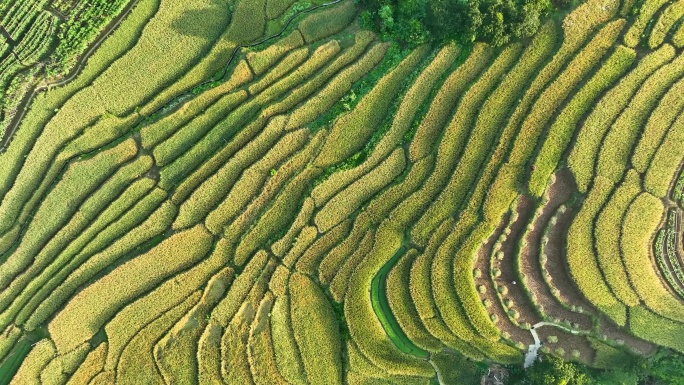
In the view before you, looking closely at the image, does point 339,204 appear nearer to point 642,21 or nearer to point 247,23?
point 247,23

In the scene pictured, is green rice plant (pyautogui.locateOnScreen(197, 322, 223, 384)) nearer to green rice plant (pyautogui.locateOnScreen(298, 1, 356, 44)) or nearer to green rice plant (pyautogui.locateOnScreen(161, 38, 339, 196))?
green rice plant (pyautogui.locateOnScreen(161, 38, 339, 196))

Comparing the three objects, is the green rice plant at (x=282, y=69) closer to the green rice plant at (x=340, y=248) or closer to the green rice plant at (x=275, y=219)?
the green rice plant at (x=275, y=219)

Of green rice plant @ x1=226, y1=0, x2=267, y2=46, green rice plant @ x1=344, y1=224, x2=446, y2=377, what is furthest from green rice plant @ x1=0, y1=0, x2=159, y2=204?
green rice plant @ x1=344, y1=224, x2=446, y2=377

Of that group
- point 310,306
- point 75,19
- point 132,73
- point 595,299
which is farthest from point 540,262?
point 75,19

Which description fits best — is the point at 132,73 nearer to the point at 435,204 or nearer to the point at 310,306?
the point at 310,306

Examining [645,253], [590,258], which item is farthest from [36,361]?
[645,253]

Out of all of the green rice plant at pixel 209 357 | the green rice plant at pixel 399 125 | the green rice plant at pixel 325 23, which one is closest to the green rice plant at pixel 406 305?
the green rice plant at pixel 399 125
